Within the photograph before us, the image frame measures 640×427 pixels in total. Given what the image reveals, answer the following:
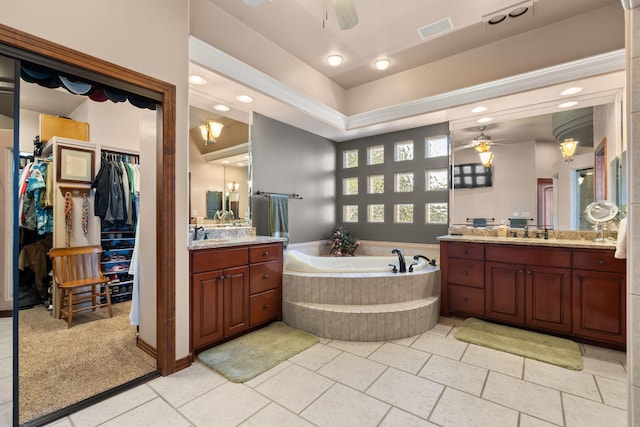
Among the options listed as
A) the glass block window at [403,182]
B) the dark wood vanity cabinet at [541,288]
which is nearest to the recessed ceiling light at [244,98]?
the glass block window at [403,182]

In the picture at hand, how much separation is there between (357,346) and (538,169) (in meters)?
2.88

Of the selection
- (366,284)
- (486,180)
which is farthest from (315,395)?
(486,180)

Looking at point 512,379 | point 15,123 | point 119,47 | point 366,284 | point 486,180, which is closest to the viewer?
point 15,123

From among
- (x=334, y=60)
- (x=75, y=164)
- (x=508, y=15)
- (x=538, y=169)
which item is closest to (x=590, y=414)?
(x=538, y=169)

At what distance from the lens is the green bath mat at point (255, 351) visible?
219cm

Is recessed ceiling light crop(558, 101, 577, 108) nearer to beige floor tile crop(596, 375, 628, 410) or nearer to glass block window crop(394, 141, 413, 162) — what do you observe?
glass block window crop(394, 141, 413, 162)

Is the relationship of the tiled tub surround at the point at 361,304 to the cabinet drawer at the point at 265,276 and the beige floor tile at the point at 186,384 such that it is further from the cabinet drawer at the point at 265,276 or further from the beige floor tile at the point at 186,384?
the beige floor tile at the point at 186,384

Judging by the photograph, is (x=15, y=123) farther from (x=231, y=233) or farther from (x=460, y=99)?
(x=460, y=99)

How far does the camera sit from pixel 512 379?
6.88 feet

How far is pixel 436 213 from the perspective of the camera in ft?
13.7

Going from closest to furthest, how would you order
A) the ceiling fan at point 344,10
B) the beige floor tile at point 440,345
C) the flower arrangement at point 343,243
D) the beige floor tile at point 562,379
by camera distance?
the ceiling fan at point 344,10
the beige floor tile at point 562,379
the beige floor tile at point 440,345
the flower arrangement at point 343,243

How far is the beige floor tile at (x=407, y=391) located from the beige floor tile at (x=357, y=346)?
35 cm

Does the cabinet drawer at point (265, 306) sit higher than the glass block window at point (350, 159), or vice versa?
the glass block window at point (350, 159)

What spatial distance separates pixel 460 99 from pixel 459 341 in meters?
2.70
